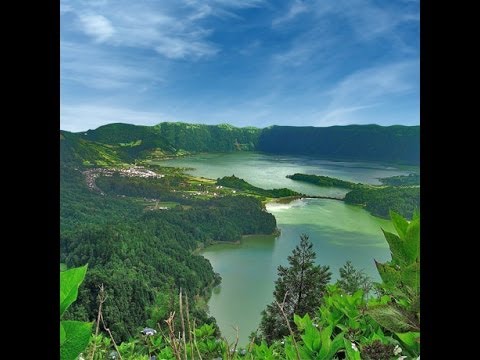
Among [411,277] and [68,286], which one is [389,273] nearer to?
[411,277]

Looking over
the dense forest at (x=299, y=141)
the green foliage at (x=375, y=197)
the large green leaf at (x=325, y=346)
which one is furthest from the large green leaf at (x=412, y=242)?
the dense forest at (x=299, y=141)

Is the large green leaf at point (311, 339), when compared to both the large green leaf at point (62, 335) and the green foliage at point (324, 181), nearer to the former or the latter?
the large green leaf at point (62, 335)

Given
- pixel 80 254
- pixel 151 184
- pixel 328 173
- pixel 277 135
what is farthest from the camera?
pixel 151 184

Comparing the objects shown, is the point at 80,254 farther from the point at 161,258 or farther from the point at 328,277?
the point at 328,277

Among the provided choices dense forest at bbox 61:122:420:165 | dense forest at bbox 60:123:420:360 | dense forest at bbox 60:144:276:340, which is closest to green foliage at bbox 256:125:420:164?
dense forest at bbox 61:122:420:165

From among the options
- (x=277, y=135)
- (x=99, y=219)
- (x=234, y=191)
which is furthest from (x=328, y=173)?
(x=99, y=219)

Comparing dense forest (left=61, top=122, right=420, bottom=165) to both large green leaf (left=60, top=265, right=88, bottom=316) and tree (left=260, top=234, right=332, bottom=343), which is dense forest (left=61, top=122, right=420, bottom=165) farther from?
large green leaf (left=60, top=265, right=88, bottom=316)

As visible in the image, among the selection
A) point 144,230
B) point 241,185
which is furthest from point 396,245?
point 144,230
